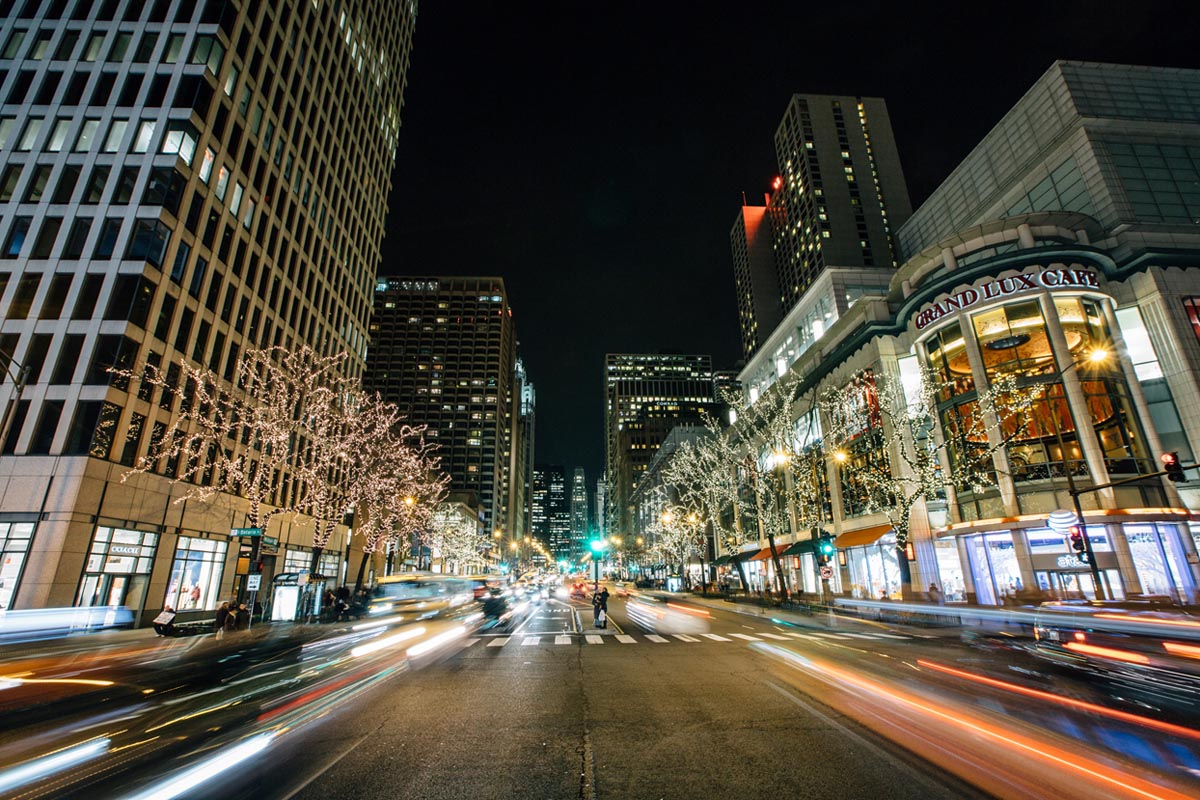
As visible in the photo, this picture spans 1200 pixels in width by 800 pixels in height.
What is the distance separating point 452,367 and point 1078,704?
153755mm

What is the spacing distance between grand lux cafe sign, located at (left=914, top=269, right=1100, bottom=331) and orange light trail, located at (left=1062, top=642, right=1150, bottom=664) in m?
26.4

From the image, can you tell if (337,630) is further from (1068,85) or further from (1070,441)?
(1068,85)

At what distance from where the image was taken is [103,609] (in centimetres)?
2469

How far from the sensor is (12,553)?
81.9 feet

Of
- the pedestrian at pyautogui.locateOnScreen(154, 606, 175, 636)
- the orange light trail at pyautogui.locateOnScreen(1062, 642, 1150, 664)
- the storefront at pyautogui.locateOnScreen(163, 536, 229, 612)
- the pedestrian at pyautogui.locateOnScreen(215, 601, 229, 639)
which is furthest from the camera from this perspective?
the storefront at pyautogui.locateOnScreen(163, 536, 229, 612)

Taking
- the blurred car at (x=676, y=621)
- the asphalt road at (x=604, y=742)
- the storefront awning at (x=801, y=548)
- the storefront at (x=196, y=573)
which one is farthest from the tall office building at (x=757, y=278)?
the asphalt road at (x=604, y=742)

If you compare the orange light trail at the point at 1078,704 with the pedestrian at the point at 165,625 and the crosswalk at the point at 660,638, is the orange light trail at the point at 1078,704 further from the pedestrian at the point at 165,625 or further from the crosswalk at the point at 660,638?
the pedestrian at the point at 165,625

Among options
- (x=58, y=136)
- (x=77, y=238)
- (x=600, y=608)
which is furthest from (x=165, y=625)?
(x=58, y=136)

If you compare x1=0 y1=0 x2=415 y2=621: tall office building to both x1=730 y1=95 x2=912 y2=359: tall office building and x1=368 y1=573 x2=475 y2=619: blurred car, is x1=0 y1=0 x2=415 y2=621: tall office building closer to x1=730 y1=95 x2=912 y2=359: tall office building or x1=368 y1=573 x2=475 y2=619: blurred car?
x1=368 y1=573 x2=475 y2=619: blurred car

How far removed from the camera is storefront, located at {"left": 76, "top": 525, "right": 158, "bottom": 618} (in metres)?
Answer: 26.0

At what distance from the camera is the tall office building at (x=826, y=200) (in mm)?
95375

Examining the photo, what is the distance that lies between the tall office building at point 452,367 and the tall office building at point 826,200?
77245 millimetres

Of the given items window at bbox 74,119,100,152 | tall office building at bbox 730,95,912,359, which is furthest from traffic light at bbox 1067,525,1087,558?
tall office building at bbox 730,95,912,359

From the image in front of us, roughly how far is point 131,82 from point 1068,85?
66.6 meters
